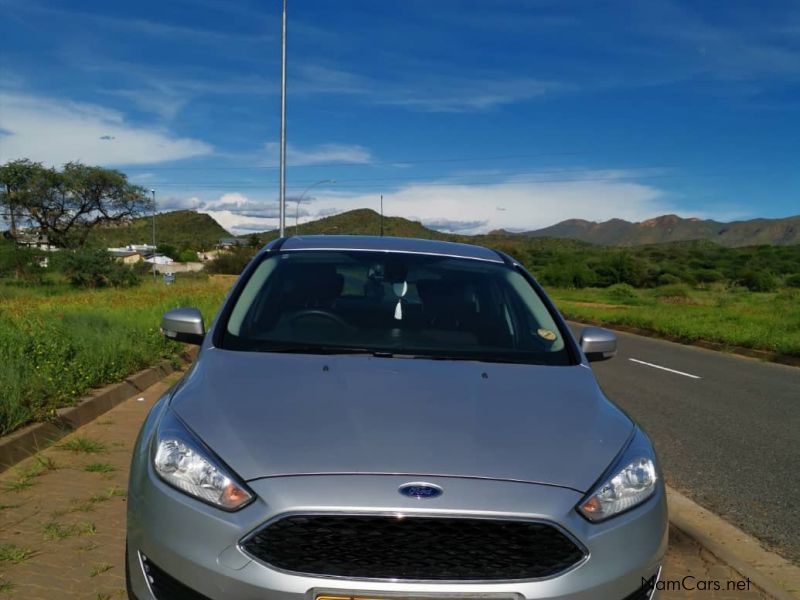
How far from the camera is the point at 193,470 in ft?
8.02

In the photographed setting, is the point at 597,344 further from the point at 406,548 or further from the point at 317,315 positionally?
the point at 406,548

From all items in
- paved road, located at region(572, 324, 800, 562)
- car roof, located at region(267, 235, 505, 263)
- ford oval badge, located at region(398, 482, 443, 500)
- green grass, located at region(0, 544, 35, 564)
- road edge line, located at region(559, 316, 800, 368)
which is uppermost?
car roof, located at region(267, 235, 505, 263)

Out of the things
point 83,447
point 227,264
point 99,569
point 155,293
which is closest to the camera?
point 99,569

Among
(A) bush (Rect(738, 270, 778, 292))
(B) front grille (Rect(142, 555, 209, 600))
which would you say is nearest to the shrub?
(A) bush (Rect(738, 270, 778, 292))

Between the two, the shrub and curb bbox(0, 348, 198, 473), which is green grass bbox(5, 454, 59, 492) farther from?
the shrub

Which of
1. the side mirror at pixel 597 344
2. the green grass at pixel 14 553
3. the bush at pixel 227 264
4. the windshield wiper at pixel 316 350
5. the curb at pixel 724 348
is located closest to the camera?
the windshield wiper at pixel 316 350

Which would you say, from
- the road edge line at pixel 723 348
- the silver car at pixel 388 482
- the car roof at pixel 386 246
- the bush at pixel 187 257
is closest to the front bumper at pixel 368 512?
the silver car at pixel 388 482

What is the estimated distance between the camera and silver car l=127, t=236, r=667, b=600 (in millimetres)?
2209

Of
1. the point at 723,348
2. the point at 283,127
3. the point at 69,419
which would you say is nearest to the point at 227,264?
the point at 283,127

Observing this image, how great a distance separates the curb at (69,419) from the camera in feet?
17.1

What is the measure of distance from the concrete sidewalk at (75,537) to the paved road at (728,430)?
765mm

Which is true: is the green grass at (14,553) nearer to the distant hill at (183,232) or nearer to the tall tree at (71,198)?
the tall tree at (71,198)

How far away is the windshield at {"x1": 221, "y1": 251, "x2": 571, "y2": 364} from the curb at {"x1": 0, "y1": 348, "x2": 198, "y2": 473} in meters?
2.53

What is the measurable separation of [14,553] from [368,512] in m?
2.31
